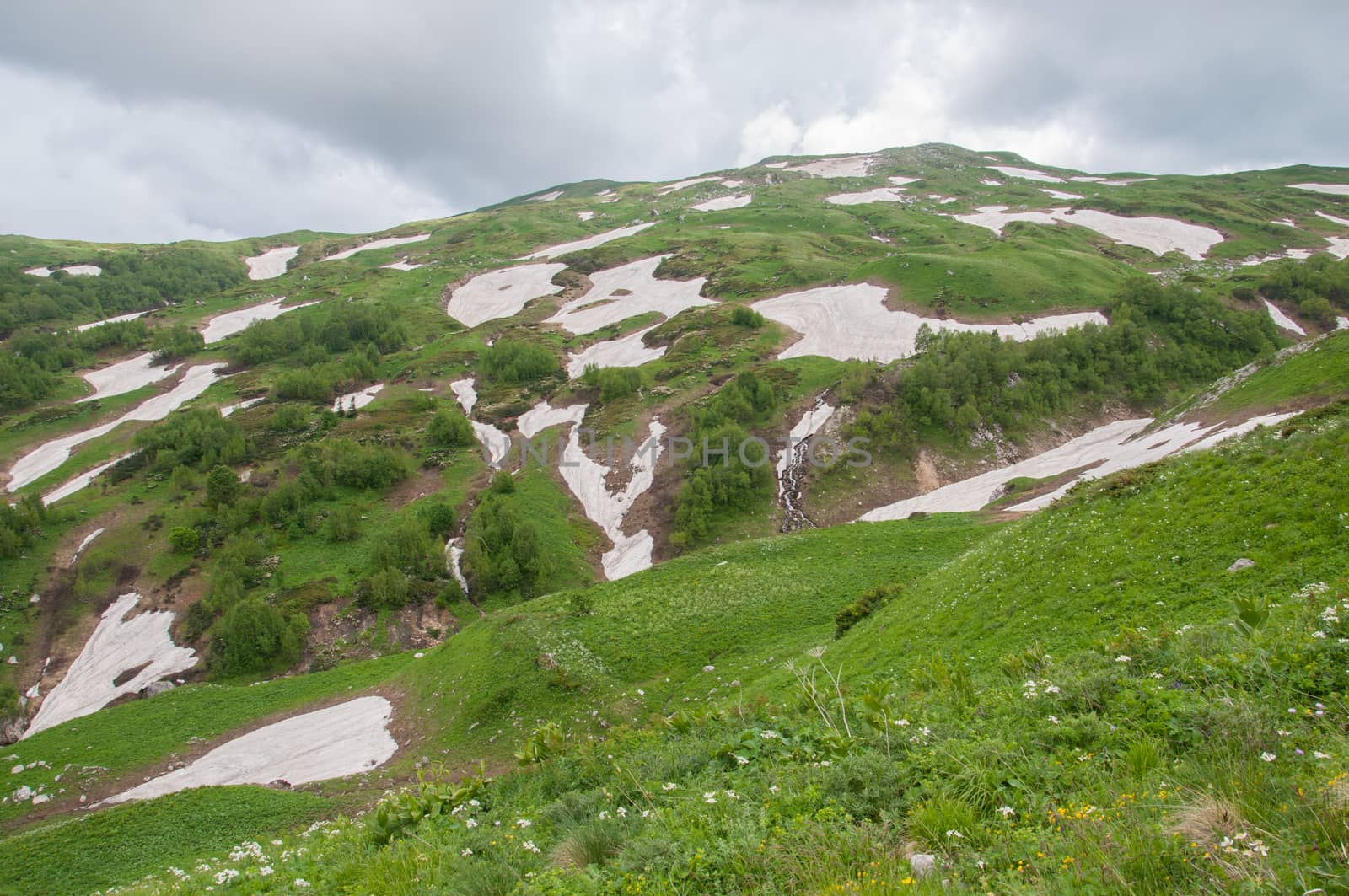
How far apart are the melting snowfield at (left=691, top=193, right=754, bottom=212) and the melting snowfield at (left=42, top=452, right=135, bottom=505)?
153m

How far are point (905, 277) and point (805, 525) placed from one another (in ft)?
185

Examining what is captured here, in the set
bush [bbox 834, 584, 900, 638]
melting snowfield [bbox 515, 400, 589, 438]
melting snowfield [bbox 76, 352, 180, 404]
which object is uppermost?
melting snowfield [bbox 76, 352, 180, 404]

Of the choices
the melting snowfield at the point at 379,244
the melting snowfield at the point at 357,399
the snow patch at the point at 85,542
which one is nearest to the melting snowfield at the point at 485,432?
the melting snowfield at the point at 357,399

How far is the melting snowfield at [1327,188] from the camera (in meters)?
147

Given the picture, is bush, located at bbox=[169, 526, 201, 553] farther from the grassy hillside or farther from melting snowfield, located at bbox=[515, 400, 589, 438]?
the grassy hillside

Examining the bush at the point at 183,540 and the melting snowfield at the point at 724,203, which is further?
the melting snowfield at the point at 724,203

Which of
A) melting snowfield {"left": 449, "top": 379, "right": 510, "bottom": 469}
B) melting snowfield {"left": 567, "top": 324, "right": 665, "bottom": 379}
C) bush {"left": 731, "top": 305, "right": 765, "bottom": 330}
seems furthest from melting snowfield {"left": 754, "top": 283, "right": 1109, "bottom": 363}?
melting snowfield {"left": 449, "top": 379, "right": 510, "bottom": 469}

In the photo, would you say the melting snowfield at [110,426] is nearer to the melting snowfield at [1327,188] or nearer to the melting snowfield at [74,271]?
the melting snowfield at [74,271]

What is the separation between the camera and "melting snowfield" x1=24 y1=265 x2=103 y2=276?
135 meters

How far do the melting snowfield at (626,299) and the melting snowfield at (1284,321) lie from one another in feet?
236

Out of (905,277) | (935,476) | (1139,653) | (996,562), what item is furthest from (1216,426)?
(905,277)

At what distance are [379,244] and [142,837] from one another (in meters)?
194

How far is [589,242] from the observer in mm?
154125

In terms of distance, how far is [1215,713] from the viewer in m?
6.25
